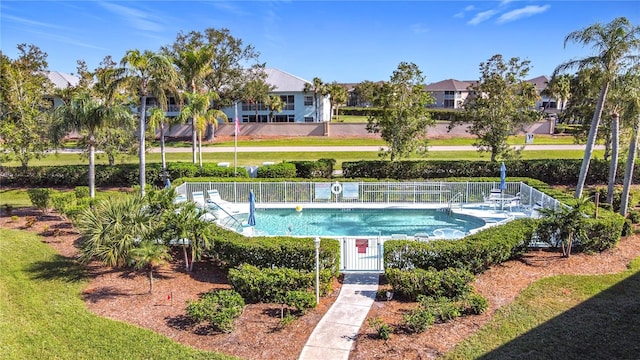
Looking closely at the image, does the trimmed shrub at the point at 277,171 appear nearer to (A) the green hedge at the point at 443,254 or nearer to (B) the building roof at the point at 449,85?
(A) the green hedge at the point at 443,254

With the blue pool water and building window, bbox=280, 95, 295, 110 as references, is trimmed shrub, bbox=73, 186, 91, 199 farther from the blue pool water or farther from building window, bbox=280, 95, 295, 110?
building window, bbox=280, 95, 295, 110

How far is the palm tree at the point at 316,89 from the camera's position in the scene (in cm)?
5678

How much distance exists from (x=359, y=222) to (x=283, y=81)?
42.0 metres

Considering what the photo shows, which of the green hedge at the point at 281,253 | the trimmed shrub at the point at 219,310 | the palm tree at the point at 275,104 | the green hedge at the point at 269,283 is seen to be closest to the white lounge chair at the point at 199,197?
the green hedge at the point at 281,253

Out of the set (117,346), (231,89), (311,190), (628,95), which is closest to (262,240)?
(117,346)

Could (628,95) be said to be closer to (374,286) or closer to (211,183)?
(374,286)

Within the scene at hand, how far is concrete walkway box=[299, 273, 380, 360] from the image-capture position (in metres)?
9.18

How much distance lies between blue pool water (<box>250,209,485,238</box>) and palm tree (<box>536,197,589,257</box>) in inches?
138

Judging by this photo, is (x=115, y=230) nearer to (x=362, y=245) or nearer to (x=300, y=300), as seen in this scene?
(x=300, y=300)

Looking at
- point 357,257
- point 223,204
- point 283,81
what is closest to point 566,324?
point 357,257

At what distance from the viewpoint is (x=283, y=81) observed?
59062 millimetres

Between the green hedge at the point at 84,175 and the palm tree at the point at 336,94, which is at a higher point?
the palm tree at the point at 336,94

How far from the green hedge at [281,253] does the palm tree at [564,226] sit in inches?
263

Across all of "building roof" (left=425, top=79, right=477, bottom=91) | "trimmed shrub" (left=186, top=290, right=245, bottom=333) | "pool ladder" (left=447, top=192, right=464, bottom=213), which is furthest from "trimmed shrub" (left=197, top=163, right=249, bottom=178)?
"building roof" (left=425, top=79, right=477, bottom=91)
